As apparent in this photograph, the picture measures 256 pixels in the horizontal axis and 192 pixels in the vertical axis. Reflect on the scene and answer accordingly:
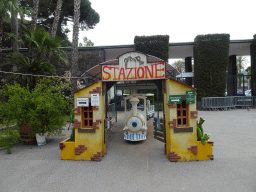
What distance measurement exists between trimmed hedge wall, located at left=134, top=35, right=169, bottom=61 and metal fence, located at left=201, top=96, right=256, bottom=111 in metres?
6.53

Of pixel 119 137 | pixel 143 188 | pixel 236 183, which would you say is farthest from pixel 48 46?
pixel 236 183

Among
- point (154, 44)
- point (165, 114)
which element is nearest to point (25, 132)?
point (165, 114)

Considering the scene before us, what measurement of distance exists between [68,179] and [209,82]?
732 inches

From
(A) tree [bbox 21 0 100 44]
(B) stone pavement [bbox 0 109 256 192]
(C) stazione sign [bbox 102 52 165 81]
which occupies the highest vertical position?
(A) tree [bbox 21 0 100 44]

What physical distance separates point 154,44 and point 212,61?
6677 mm

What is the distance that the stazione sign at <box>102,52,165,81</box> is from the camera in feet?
18.7

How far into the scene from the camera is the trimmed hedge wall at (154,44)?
18.7m

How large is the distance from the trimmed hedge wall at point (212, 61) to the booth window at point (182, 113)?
49.6ft

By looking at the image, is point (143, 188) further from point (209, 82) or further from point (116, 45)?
point (209, 82)

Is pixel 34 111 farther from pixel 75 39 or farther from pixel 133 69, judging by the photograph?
pixel 75 39

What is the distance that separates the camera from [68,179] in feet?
14.6

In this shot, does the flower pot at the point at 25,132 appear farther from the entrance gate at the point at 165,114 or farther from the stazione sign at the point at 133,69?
the stazione sign at the point at 133,69

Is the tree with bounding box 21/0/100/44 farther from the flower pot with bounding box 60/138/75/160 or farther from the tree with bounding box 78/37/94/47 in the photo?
the flower pot with bounding box 60/138/75/160

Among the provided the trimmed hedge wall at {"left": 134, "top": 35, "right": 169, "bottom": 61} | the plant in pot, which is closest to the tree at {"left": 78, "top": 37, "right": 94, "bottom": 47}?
the trimmed hedge wall at {"left": 134, "top": 35, "right": 169, "bottom": 61}
